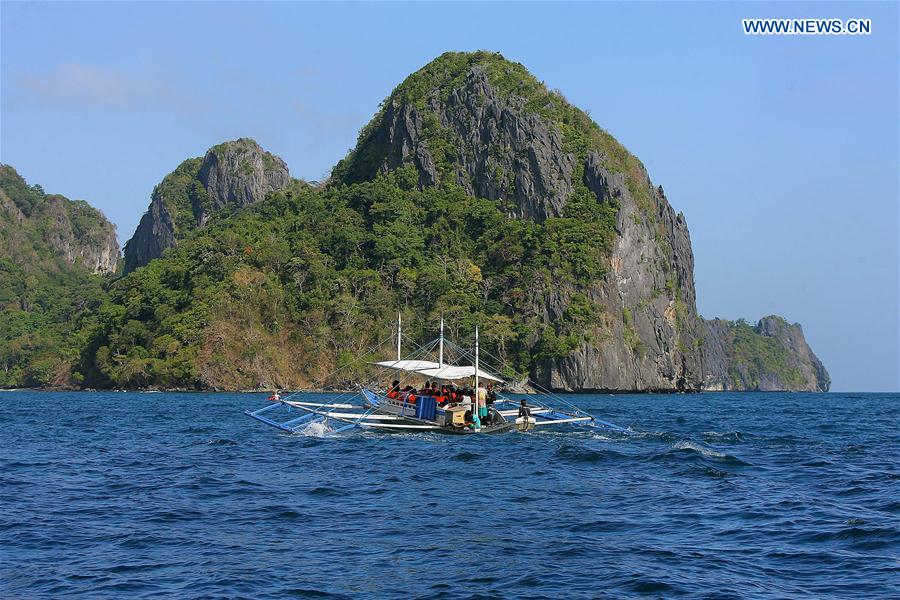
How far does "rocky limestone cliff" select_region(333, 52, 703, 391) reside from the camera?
121812 millimetres

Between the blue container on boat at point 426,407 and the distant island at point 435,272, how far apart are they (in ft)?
201

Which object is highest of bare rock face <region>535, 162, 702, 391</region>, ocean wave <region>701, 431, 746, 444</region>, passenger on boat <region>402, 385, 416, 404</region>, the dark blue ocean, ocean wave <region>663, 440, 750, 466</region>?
bare rock face <region>535, 162, 702, 391</region>

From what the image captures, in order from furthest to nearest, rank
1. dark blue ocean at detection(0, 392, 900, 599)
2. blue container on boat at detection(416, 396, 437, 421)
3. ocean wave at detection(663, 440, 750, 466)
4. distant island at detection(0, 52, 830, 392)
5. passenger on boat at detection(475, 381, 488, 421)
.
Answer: distant island at detection(0, 52, 830, 392), blue container on boat at detection(416, 396, 437, 421), passenger on boat at detection(475, 381, 488, 421), ocean wave at detection(663, 440, 750, 466), dark blue ocean at detection(0, 392, 900, 599)

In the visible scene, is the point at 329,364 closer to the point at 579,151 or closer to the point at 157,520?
the point at 579,151

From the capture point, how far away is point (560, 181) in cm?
13825

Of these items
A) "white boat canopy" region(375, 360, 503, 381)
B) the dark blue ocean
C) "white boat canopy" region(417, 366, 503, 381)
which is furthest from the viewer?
"white boat canopy" region(375, 360, 503, 381)

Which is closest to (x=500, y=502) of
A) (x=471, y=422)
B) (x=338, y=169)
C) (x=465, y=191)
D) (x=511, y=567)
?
(x=511, y=567)

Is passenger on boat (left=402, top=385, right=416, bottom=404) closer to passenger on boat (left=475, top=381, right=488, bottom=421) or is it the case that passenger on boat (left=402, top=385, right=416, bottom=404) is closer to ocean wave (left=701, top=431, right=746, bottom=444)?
passenger on boat (left=475, top=381, right=488, bottom=421)

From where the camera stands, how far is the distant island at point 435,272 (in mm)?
115812

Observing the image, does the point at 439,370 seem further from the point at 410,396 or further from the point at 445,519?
the point at 445,519

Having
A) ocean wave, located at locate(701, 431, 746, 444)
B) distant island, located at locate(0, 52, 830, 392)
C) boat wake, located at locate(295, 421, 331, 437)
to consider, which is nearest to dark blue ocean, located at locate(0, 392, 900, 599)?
ocean wave, located at locate(701, 431, 746, 444)

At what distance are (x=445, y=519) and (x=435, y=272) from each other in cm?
10549

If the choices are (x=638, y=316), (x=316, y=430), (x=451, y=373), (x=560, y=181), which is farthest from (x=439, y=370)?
(x=560, y=181)

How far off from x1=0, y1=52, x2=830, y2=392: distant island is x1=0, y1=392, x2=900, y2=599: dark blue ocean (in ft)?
233
